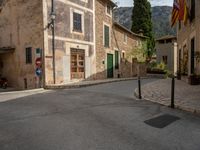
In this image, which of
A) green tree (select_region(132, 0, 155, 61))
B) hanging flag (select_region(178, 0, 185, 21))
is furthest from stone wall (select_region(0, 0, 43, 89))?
green tree (select_region(132, 0, 155, 61))

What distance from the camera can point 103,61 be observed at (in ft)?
70.4

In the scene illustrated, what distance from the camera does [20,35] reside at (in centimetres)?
1619

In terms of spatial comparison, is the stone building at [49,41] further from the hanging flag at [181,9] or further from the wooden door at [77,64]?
the hanging flag at [181,9]

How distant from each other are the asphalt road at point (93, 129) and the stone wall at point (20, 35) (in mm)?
8706

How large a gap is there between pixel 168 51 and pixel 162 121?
3522 centimetres

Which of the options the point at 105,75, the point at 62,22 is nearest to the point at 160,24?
the point at 105,75

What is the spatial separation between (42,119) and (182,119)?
11.6 feet

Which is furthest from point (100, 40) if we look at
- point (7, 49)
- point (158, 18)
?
point (158, 18)

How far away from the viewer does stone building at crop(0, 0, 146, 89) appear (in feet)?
48.8

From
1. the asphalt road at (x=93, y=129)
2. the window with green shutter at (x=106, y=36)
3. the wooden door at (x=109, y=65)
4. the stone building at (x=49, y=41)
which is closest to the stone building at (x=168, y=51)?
the wooden door at (x=109, y=65)

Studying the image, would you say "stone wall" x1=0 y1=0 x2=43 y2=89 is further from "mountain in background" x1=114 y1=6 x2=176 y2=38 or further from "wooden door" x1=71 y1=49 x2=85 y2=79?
"mountain in background" x1=114 y1=6 x2=176 y2=38

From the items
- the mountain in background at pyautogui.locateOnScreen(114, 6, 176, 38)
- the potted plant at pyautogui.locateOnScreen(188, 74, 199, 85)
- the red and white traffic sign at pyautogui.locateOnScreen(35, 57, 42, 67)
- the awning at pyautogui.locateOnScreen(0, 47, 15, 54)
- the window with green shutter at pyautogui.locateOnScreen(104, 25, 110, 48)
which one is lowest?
the potted plant at pyautogui.locateOnScreen(188, 74, 199, 85)

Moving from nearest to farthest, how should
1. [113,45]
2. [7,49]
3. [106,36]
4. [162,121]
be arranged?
[162,121] → [7,49] → [106,36] → [113,45]

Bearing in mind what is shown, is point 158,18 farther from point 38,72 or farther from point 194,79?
point 38,72
